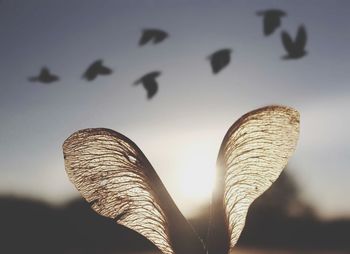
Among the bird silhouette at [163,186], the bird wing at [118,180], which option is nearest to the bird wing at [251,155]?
the bird silhouette at [163,186]

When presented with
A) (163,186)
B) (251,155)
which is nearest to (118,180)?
(163,186)

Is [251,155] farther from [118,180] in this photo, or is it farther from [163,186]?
[118,180]

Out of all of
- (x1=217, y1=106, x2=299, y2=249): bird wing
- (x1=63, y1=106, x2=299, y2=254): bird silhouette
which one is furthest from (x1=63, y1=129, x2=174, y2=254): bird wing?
(x1=217, y1=106, x2=299, y2=249): bird wing

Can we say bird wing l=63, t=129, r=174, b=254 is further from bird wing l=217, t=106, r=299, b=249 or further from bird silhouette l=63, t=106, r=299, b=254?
bird wing l=217, t=106, r=299, b=249

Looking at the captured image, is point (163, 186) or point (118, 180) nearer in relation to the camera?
point (163, 186)

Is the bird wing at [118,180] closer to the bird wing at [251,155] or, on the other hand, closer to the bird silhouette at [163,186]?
the bird silhouette at [163,186]
